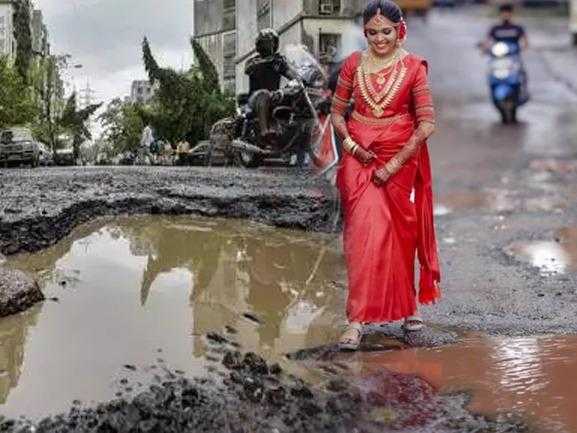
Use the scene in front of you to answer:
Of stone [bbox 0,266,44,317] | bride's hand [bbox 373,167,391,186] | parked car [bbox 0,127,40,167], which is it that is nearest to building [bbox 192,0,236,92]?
parked car [bbox 0,127,40,167]

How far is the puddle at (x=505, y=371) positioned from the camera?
8.70ft

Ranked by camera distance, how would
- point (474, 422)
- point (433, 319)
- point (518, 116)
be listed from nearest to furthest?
1. point (474, 422)
2. point (433, 319)
3. point (518, 116)

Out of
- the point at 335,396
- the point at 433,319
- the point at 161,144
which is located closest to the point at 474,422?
the point at 335,396

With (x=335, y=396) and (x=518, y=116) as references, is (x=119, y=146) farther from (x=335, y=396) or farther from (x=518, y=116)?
(x=518, y=116)

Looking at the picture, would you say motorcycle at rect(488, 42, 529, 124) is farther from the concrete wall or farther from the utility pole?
the utility pole

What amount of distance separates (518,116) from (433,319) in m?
6.85

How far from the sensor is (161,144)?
395cm

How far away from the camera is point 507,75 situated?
8.73m

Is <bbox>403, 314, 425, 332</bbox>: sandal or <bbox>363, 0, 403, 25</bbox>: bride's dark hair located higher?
<bbox>363, 0, 403, 25</bbox>: bride's dark hair

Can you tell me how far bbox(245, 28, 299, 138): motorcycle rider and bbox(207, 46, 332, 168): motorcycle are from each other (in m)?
0.03

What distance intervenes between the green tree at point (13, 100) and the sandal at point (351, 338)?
4.99 feet

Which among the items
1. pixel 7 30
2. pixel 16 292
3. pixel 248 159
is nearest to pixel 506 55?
pixel 248 159

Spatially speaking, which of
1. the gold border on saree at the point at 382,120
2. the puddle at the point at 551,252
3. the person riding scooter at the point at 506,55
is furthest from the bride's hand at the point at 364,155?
the person riding scooter at the point at 506,55

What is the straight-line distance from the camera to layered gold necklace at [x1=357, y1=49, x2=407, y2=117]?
323 centimetres
